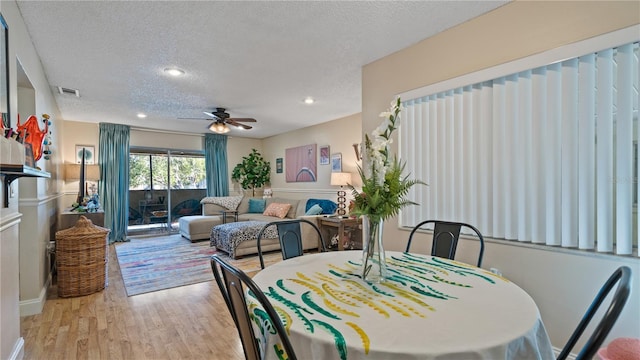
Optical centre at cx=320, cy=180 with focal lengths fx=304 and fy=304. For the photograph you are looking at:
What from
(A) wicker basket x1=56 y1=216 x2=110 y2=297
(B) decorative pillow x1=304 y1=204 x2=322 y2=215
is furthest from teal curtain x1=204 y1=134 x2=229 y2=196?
(A) wicker basket x1=56 y1=216 x2=110 y2=297

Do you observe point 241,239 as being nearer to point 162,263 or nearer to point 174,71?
point 162,263

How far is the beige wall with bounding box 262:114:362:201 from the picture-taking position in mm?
5449

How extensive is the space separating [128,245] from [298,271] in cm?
552

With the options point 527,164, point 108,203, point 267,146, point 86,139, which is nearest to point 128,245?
point 108,203

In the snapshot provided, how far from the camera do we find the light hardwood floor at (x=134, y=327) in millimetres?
2125

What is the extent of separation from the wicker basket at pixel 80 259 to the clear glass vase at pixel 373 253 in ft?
10.4

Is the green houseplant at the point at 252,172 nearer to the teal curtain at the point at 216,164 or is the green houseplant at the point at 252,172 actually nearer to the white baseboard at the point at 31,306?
the teal curtain at the point at 216,164

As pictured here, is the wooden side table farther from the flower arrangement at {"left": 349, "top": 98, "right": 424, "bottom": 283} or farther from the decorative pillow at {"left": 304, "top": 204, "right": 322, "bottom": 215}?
the flower arrangement at {"left": 349, "top": 98, "right": 424, "bottom": 283}

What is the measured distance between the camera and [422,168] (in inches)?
107

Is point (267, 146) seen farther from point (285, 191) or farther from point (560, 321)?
point (560, 321)

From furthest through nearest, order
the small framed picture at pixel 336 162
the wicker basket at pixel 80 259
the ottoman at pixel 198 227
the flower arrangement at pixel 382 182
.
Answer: the ottoman at pixel 198 227
the small framed picture at pixel 336 162
the wicker basket at pixel 80 259
the flower arrangement at pixel 382 182

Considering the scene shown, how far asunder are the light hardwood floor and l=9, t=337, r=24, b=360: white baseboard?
0.23ft

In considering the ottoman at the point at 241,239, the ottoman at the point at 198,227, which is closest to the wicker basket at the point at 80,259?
the ottoman at the point at 241,239

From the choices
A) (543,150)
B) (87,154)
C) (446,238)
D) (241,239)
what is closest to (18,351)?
(241,239)
